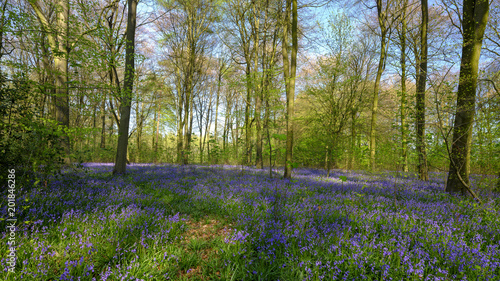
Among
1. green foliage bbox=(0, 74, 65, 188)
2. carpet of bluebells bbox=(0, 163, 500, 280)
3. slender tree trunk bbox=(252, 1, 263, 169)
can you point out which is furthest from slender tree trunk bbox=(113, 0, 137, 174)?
slender tree trunk bbox=(252, 1, 263, 169)

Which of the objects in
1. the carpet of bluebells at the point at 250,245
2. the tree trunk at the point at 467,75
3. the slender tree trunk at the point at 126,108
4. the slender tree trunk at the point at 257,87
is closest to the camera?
the carpet of bluebells at the point at 250,245

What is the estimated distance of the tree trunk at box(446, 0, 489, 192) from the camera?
215 inches

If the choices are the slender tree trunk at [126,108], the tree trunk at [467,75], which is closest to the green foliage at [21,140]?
the slender tree trunk at [126,108]

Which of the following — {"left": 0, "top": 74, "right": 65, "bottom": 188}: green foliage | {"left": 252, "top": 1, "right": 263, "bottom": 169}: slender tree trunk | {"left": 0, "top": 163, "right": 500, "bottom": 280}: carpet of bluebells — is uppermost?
{"left": 252, "top": 1, "right": 263, "bottom": 169}: slender tree trunk

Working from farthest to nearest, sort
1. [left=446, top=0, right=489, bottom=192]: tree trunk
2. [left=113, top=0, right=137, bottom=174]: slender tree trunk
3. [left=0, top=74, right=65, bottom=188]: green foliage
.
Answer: [left=113, top=0, right=137, bottom=174]: slender tree trunk → [left=446, top=0, right=489, bottom=192]: tree trunk → [left=0, top=74, right=65, bottom=188]: green foliage

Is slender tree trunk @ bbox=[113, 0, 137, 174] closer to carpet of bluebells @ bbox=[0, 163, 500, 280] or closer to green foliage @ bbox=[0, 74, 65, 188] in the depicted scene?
green foliage @ bbox=[0, 74, 65, 188]

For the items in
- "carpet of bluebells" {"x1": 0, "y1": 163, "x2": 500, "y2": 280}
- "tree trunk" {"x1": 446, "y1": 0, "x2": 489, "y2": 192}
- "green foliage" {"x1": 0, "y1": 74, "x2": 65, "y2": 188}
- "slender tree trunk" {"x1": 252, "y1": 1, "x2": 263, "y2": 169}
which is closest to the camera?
"carpet of bluebells" {"x1": 0, "y1": 163, "x2": 500, "y2": 280}

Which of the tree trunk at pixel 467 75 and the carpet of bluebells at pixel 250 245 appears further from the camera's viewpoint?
the tree trunk at pixel 467 75

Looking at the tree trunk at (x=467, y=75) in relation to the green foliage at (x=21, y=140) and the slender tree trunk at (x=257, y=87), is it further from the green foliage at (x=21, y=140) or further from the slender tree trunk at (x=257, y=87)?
the green foliage at (x=21, y=140)

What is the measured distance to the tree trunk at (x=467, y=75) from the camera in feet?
17.9

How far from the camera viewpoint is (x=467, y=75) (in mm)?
5629

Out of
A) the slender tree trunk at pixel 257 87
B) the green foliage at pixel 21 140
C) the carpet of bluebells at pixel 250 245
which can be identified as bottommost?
the carpet of bluebells at pixel 250 245

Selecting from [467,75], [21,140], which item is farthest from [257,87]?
[21,140]

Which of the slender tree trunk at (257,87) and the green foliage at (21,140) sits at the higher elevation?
the slender tree trunk at (257,87)
